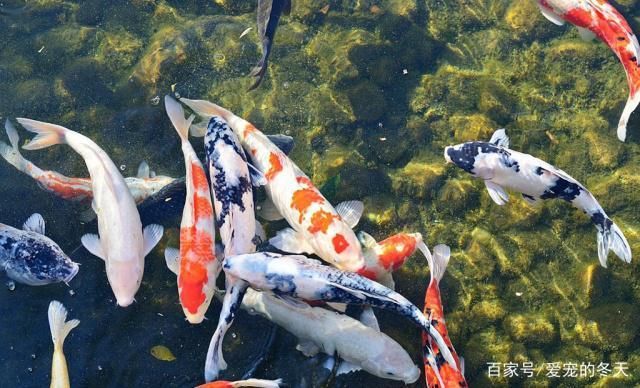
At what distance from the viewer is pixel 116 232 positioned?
14.9 ft

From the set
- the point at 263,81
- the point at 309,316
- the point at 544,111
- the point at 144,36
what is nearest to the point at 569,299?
the point at 544,111

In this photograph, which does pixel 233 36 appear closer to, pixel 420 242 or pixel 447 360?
pixel 420 242

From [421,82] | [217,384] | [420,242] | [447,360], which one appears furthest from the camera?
[421,82]

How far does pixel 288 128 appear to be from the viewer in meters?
5.88

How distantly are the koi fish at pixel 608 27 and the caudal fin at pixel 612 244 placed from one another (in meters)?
1.13

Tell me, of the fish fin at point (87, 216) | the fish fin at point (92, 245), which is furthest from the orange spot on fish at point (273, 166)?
the fish fin at point (87, 216)

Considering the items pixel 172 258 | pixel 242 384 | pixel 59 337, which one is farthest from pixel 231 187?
pixel 59 337

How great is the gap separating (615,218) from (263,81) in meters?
4.18

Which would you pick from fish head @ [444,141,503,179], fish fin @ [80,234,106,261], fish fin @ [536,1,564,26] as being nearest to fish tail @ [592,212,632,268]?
fish head @ [444,141,503,179]

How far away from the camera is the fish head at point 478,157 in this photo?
4852mm

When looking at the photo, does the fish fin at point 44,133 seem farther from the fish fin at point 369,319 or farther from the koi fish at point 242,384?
the fish fin at point 369,319

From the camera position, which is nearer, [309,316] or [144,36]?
[309,316]

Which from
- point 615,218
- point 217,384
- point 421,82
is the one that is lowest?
point 217,384

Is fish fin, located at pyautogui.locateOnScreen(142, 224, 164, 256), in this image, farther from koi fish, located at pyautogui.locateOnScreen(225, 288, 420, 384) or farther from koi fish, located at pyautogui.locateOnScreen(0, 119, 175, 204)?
koi fish, located at pyautogui.locateOnScreen(225, 288, 420, 384)
